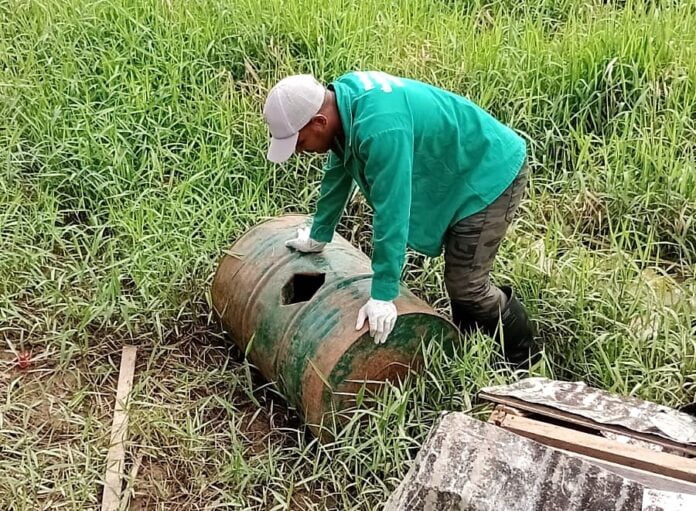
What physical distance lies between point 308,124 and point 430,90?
436 millimetres

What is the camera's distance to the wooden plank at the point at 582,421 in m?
2.49

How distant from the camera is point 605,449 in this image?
2393 mm

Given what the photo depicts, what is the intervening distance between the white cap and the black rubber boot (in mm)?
987

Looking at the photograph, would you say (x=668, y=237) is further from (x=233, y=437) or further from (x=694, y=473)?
(x=233, y=437)

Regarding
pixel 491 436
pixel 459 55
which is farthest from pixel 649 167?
pixel 491 436

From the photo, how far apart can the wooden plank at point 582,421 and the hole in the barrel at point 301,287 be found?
83 centimetres

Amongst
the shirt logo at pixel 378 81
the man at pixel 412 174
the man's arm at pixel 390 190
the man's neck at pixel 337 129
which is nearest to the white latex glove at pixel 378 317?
the man at pixel 412 174

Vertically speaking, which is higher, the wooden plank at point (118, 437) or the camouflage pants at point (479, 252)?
the camouflage pants at point (479, 252)

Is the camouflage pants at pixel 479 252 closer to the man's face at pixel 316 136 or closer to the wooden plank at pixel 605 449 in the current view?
→ the man's face at pixel 316 136

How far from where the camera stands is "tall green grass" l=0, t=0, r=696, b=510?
120 inches

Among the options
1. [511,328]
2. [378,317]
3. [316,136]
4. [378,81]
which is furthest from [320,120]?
[511,328]

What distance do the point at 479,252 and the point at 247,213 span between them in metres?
1.25

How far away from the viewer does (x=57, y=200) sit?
4004 millimetres

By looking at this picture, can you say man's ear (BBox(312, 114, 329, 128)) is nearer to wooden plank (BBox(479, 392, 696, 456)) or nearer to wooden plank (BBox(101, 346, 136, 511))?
wooden plank (BBox(479, 392, 696, 456))
